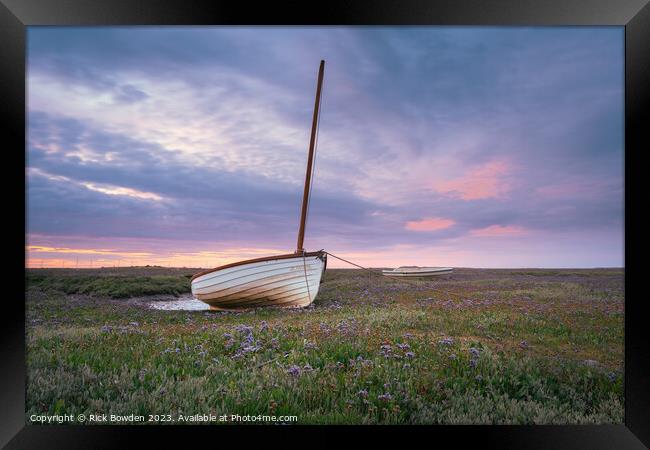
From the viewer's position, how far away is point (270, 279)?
1229 cm

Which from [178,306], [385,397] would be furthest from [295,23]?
[178,306]

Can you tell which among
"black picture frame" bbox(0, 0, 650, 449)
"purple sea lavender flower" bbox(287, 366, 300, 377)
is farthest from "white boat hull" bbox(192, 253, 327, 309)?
"black picture frame" bbox(0, 0, 650, 449)

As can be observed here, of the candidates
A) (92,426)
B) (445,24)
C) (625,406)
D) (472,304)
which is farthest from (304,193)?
(625,406)

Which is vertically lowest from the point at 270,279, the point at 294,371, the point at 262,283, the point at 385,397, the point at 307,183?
the point at 385,397

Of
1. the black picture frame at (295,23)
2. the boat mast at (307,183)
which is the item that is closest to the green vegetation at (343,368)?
the black picture frame at (295,23)

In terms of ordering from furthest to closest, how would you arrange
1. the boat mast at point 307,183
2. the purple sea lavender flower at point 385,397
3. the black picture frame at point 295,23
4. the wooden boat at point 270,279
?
the boat mast at point 307,183 < the wooden boat at point 270,279 < the black picture frame at point 295,23 < the purple sea lavender flower at point 385,397

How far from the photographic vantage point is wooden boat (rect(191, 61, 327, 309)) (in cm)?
1205

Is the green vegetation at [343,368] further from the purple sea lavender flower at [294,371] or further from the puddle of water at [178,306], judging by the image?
the puddle of water at [178,306]

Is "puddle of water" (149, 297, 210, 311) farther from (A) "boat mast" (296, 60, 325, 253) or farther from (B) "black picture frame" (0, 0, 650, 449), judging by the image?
(B) "black picture frame" (0, 0, 650, 449)

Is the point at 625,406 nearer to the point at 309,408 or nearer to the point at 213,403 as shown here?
the point at 309,408

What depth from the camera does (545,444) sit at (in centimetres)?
491

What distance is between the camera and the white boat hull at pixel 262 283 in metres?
12.1

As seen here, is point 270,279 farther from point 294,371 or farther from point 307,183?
point 294,371

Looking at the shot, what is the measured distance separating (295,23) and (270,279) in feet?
28.3
